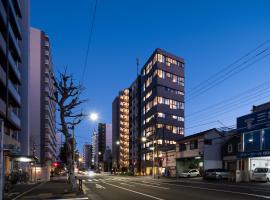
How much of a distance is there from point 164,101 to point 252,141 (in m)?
62.1

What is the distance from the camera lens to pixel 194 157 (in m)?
74.7

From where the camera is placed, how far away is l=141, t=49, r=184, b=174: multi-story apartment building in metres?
112

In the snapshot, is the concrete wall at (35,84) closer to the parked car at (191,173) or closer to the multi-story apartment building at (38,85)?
the multi-story apartment building at (38,85)

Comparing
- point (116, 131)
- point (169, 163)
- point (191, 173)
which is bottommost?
point (191, 173)

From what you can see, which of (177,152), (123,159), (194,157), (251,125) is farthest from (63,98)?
(123,159)

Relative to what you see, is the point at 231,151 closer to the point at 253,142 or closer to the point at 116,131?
the point at 253,142

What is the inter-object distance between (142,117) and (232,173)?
77.6 m

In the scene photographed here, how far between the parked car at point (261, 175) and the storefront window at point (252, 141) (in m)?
3.65

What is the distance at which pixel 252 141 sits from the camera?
51.7 meters

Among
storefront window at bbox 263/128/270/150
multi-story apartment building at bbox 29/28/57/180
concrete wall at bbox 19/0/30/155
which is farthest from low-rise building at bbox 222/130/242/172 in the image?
multi-story apartment building at bbox 29/28/57/180

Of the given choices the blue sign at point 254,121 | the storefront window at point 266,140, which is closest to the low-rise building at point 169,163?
the blue sign at point 254,121

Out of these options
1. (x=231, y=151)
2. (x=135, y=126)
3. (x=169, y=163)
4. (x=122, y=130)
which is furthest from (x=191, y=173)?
(x=122, y=130)

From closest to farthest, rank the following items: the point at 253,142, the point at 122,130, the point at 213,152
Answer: the point at 253,142, the point at 213,152, the point at 122,130

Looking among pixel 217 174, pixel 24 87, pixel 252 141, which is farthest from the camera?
pixel 24 87
